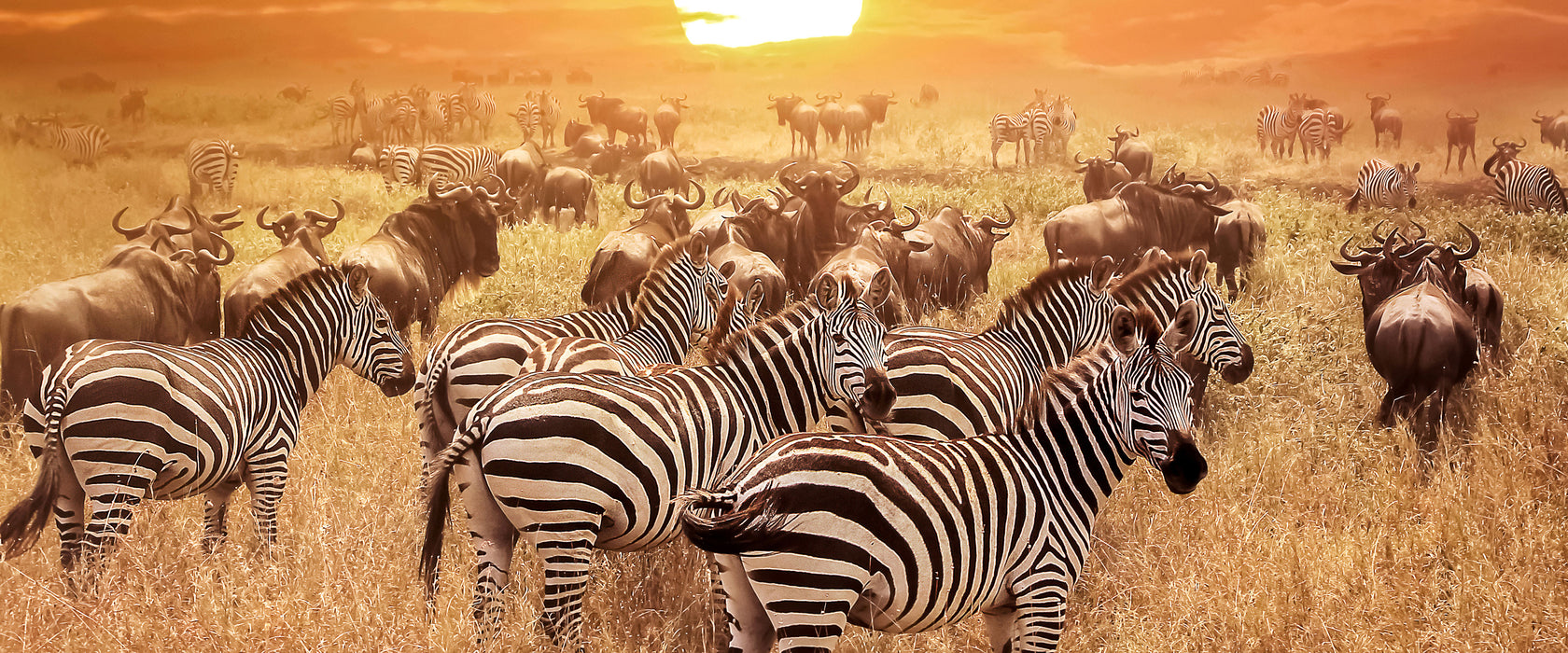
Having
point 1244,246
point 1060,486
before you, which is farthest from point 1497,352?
point 1060,486

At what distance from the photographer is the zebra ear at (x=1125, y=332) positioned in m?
3.22

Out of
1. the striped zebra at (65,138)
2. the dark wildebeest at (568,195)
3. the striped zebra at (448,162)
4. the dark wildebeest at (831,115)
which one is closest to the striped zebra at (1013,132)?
the dark wildebeest at (831,115)

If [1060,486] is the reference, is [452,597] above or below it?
below

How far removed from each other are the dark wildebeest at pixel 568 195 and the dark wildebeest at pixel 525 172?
183mm

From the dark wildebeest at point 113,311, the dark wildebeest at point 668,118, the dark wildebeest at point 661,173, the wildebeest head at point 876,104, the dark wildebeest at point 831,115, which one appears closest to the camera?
the dark wildebeest at point 113,311

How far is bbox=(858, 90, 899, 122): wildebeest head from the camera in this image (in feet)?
41.9

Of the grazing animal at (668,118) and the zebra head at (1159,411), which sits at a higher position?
the zebra head at (1159,411)

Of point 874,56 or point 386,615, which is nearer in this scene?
point 386,615

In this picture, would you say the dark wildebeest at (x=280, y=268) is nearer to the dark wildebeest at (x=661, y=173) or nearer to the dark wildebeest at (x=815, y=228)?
the dark wildebeest at (x=815, y=228)

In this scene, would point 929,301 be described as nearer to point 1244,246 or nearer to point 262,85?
point 1244,246

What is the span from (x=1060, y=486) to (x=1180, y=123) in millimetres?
11623

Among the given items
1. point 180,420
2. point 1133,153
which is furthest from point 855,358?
point 1133,153

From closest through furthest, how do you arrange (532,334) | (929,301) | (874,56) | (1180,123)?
(532,334)
(929,301)
(874,56)
(1180,123)

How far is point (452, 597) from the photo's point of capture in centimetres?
385
